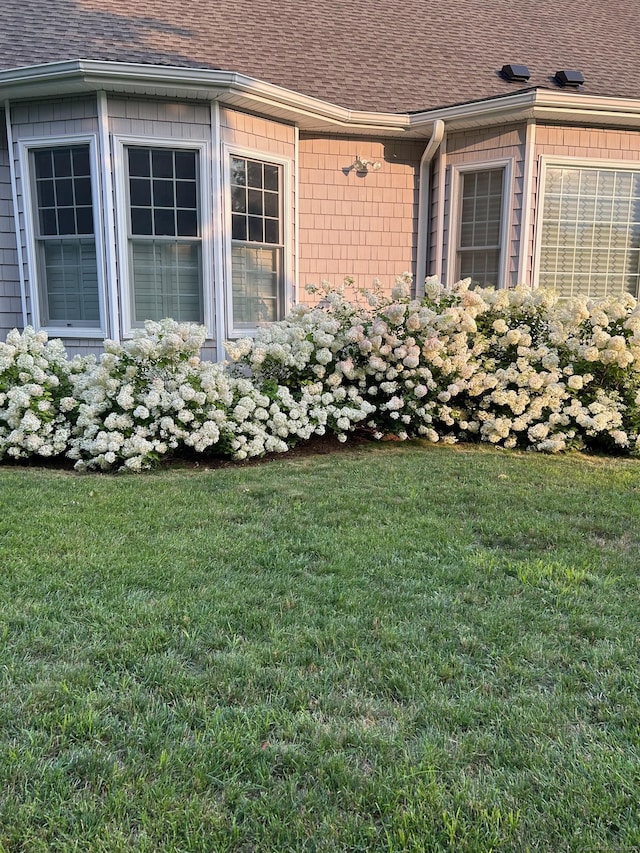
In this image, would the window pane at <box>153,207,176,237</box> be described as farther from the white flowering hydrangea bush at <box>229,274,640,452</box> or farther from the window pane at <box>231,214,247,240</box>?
the white flowering hydrangea bush at <box>229,274,640,452</box>

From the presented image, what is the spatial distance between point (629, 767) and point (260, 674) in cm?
115

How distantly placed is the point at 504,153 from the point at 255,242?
307 centimetres

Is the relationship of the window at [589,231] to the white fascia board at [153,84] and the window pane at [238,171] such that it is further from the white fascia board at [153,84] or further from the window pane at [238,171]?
the window pane at [238,171]

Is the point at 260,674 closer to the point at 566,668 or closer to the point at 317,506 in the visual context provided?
the point at 566,668

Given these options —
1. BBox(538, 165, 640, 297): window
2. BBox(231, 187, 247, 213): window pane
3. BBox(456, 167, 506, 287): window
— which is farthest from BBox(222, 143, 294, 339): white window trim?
BBox(538, 165, 640, 297): window

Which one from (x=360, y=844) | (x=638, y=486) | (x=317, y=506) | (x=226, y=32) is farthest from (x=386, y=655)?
(x=226, y=32)

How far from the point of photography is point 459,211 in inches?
305

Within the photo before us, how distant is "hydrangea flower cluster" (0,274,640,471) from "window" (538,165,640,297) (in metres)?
1.83

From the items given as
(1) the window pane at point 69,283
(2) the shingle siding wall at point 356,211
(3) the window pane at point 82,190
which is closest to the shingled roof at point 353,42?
(2) the shingle siding wall at point 356,211

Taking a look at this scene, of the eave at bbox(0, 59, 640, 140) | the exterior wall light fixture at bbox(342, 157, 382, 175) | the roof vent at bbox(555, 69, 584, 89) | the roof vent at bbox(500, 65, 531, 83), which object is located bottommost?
the exterior wall light fixture at bbox(342, 157, 382, 175)

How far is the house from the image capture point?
21.3 feet

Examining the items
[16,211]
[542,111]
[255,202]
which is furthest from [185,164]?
[542,111]

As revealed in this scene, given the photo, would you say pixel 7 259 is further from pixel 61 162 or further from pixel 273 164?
pixel 273 164

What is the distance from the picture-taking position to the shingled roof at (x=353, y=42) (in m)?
7.23
